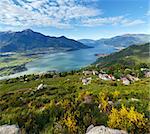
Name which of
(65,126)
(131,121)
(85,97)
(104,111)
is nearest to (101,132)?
(131,121)

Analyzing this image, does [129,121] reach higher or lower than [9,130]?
higher

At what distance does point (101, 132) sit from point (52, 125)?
6.58 m

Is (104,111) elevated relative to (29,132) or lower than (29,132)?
elevated

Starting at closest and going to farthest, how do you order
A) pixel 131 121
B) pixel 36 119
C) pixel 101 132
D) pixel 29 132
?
pixel 101 132 → pixel 131 121 → pixel 29 132 → pixel 36 119

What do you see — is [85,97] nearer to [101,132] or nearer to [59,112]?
[59,112]

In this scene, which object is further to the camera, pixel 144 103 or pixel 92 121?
pixel 144 103

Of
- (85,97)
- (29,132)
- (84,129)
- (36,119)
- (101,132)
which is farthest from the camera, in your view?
(85,97)

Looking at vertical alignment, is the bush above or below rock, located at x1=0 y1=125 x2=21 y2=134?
above

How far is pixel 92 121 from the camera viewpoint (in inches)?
825

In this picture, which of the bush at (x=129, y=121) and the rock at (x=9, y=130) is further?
the rock at (x=9, y=130)

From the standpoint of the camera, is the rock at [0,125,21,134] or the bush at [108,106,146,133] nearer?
the bush at [108,106,146,133]

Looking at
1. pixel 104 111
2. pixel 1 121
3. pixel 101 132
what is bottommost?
pixel 1 121

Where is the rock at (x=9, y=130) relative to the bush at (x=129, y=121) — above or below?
below

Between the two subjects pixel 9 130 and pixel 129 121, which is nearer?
pixel 129 121
